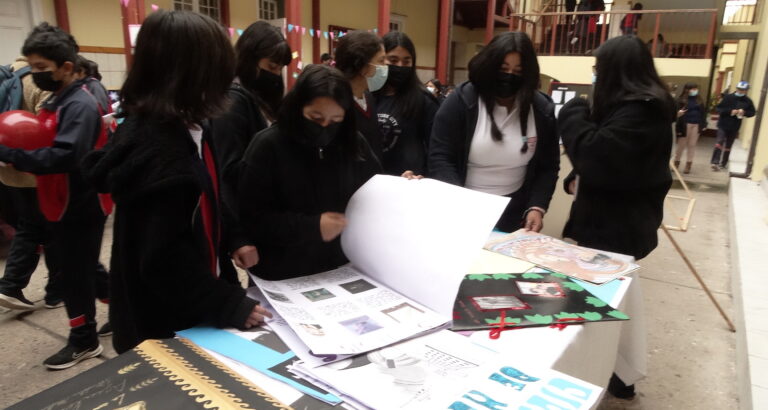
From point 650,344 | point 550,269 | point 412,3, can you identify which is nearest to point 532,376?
point 550,269

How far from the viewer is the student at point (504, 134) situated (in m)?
1.87

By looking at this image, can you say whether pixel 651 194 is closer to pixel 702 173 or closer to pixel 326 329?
pixel 326 329

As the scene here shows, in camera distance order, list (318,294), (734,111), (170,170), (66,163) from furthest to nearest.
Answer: (734,111) → (66,163) → (318,294) → (170,170)

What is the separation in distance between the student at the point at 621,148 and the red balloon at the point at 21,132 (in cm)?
220

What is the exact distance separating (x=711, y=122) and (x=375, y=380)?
19.2 meters

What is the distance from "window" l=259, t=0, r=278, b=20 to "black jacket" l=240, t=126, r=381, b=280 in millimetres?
8605

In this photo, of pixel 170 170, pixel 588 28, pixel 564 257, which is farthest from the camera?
pixel 588 28

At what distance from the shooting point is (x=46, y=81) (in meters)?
2.29

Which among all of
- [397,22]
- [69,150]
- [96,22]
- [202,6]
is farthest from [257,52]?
[397,22]

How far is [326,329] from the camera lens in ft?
3.33

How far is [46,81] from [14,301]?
1.41 meters

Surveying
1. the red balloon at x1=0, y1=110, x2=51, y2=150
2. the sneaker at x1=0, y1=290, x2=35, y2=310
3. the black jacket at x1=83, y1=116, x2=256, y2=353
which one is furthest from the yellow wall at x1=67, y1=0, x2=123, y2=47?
the black jacket at x1=83, y1=116, x2=256, y2=353

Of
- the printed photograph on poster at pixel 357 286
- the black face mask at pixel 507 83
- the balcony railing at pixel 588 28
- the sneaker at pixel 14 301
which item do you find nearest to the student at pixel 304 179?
the printed photograph on poster at pixel 357 286

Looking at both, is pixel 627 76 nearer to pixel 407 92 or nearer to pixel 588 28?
pixel 407 92
